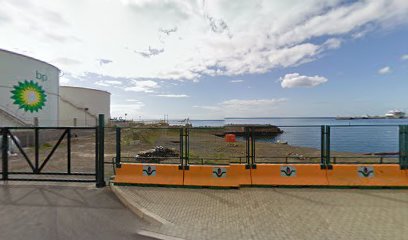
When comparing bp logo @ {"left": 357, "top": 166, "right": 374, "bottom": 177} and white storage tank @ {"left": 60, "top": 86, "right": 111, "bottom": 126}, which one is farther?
white storage tank @ {"left": 60, "top": 86, "right": 111, "bottom": 126}

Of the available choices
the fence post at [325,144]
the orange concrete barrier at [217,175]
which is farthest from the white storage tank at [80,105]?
the fence post at [325,144]

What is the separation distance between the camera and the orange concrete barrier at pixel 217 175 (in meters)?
7.04

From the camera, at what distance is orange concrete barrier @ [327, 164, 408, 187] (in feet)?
22.6

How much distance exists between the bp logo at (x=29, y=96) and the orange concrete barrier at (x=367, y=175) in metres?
26.0

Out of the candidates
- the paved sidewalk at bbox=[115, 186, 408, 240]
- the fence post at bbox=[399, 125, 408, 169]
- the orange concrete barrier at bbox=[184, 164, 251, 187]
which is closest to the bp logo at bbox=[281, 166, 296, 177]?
the paved sidewalk at bbox=[115, 186, 408, 240]

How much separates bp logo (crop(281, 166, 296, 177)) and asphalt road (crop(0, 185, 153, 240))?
13.4 ft

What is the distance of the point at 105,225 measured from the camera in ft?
15.6

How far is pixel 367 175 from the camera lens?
7.01 meters

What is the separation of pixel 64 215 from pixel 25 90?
77.6 feet

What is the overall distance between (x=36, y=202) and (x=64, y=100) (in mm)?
42082

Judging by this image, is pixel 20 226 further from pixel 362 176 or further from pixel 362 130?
pixel 362 130

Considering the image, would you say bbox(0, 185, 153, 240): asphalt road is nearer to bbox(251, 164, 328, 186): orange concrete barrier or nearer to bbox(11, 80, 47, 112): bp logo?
bbox(251, 164, 328, 186): orange concrete barrier

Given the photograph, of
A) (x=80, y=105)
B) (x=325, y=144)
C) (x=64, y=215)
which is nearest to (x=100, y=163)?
(x=64, y=215)

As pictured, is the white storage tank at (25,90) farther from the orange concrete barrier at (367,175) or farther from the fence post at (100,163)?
the orange concrete barrier at (367,175)
